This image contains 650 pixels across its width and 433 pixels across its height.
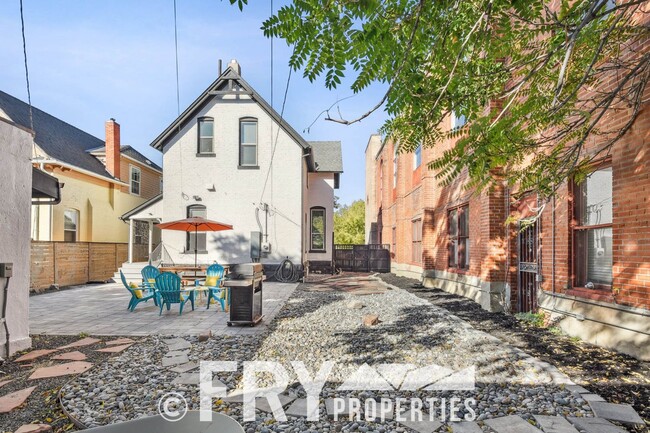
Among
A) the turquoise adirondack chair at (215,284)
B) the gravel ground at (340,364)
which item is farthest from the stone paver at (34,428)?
the turquoise adirondack chair at (215,284)

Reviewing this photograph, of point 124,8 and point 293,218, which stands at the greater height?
point 124,8

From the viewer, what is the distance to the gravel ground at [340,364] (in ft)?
11.0

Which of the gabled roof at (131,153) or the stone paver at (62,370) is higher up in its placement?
the gabled roof at (131,153)

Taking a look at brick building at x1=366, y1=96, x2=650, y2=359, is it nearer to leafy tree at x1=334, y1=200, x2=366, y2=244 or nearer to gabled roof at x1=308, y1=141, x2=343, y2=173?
gabled roof at x1=308, y1=141, x2=343, y2=173

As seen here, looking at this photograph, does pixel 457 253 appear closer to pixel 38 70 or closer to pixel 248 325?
pixel 248 325

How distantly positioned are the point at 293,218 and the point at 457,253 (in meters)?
6.62

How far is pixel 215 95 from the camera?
15.2 meters

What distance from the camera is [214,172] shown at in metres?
15.1

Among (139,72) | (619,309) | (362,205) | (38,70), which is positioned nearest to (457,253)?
(619,309)

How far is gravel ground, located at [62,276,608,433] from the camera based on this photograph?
334 centimetres

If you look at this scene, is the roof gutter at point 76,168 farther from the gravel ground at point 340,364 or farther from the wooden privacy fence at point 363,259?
the wooden privacy fence at point 363,259

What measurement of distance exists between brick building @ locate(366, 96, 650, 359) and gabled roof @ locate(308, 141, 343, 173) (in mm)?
8295

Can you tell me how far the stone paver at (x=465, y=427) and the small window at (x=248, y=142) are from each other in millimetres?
13324

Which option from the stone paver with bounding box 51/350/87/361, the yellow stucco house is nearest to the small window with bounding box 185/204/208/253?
the yellow stucco house
